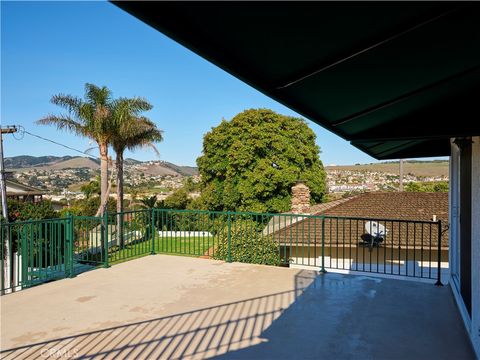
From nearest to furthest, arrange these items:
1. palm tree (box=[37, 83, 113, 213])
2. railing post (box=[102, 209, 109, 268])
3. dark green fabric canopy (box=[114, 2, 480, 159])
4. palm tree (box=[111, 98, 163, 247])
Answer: dark green fabric canopy (box=[114, 2, 480, 159]), railing post (box=[102, 209, 109, 268]), palm tree (box=[37, 83, 113, 213]), palm tree (box=[111, 98, 163, 247])

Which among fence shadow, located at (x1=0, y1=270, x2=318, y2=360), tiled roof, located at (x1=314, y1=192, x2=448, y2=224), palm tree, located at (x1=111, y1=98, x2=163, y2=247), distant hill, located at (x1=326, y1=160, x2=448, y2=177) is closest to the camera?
fence shadow, located at (x1=0, y1=270, x2=318, y2=360)

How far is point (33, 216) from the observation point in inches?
463

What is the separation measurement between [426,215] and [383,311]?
10.8 metres

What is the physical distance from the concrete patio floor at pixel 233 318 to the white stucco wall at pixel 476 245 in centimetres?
26

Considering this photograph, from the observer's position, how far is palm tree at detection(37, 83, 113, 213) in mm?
17281

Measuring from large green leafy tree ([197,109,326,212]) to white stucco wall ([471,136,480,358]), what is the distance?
20.2m

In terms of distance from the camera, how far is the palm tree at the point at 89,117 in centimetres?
1728

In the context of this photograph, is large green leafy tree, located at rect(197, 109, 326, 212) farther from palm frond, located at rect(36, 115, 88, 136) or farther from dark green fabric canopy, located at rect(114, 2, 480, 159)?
dark green fabric canopy, located at rect(114, 2, 480, 159)

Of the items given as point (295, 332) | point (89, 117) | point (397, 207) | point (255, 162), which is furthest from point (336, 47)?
point (255, 162)

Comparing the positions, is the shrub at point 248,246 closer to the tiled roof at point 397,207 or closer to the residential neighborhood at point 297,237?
the residential neighborhood at point 297,237

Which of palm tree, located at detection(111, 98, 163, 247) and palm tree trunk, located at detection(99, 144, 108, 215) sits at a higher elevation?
palm tree, located at detection(111, 98, 163, 247)

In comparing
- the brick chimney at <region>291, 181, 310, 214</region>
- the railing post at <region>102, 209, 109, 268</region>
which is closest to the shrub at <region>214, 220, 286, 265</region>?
the railing post at <region>102, 209, 109, 268</region>

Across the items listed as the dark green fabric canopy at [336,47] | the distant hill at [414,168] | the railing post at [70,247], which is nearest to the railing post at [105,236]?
the railing post at [70,247]

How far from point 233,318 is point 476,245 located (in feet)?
8.97
